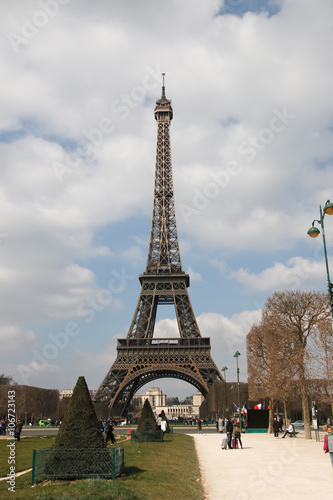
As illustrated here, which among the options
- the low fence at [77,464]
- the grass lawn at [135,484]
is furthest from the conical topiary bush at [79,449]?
the grass lawn at [135,484]

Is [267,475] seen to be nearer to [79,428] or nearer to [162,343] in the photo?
[79,428]

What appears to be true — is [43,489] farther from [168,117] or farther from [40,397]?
[168,117]

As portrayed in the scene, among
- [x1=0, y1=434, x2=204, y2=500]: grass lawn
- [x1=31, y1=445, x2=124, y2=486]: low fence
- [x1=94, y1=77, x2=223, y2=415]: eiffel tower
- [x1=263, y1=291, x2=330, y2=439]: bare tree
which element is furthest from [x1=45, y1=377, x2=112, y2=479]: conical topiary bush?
[x1=94, y1=77, x2=223, y2=415]: eiffel tower

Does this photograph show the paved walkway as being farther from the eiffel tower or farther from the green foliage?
the eiffel tower

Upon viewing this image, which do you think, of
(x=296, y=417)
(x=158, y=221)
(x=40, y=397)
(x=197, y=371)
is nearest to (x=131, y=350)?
(x=197, y=371)

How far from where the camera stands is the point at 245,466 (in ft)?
60.1

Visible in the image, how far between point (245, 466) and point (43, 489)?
9959 millimetres

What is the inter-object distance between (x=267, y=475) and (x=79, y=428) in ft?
24.1

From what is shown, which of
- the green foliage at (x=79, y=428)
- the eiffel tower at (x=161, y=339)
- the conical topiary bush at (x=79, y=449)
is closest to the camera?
the conical topiary bush at (x=79, y=449)

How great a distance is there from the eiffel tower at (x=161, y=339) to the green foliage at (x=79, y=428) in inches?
2211

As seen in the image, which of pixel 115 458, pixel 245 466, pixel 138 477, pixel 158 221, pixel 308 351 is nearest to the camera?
pixel 115 458

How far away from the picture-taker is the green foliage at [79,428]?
13.4 metres

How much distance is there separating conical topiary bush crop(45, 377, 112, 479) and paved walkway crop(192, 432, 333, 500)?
3.38 m

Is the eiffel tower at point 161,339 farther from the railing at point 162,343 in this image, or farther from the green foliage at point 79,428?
the green foliage at point 79,428
